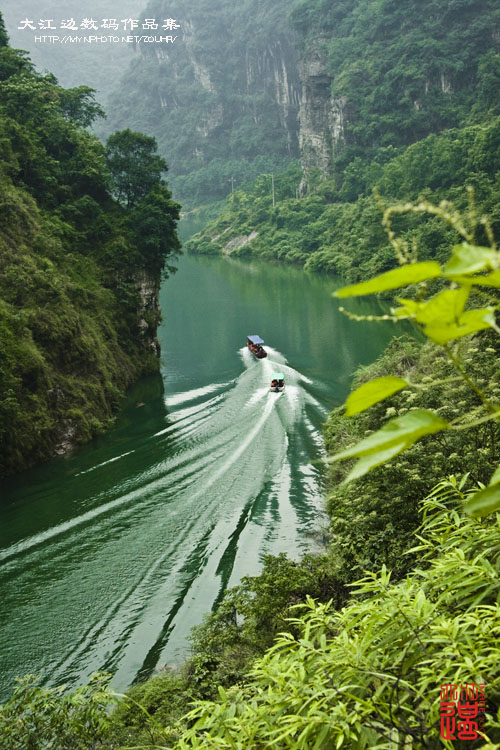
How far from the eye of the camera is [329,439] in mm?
15859

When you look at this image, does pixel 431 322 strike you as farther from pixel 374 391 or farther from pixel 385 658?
pixel 385 658

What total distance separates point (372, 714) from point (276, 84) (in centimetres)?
11345

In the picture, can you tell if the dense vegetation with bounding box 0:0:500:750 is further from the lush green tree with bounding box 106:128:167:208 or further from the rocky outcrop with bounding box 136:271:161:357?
the lush green tree with bounding box 106:128:167:208

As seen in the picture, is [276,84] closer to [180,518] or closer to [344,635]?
[180,518]

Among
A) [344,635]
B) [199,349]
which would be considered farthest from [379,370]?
[344,635]

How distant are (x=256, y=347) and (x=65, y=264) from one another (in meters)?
9.15

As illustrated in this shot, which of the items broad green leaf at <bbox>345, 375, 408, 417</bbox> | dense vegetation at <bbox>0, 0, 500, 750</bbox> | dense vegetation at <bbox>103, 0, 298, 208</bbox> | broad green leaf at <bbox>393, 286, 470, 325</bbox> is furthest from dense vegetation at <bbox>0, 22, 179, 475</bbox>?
dense vegetation at <bbox>103, 0, 298, 208</bbox>

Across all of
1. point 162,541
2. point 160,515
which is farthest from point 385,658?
point 160,515

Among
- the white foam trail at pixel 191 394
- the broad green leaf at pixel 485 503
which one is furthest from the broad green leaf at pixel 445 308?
the white foam trail at pixel 191 394

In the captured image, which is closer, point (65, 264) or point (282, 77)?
point (65, 264)

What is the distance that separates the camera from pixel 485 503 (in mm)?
847

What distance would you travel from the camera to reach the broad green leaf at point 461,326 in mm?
781

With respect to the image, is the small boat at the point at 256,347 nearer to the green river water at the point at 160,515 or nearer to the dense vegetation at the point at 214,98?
the green river water at the point at 160,515

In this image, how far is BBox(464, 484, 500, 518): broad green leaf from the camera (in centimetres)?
83
